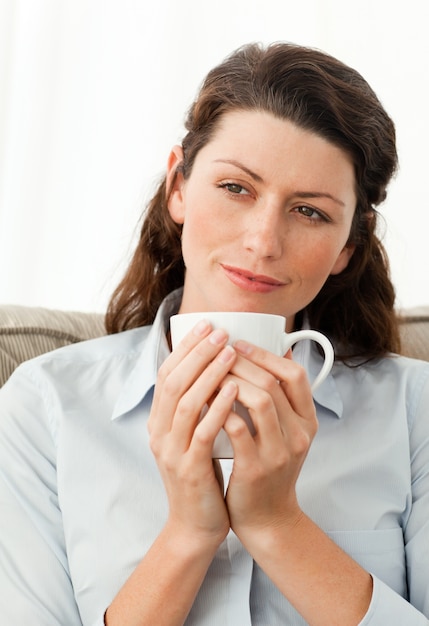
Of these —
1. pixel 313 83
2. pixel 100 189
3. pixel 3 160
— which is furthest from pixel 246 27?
pixel 313 83

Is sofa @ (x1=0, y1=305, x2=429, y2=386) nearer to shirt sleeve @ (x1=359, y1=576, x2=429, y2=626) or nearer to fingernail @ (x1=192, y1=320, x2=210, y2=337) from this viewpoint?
fingernail @ (x1=192, y1=320, x2=210, y2=337)

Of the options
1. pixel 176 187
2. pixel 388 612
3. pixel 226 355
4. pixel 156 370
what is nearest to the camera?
pixel 226 355

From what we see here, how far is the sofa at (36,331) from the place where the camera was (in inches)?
63.4

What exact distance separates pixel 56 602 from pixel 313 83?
92 centimetres

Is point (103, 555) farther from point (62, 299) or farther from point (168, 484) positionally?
point (62, 299)

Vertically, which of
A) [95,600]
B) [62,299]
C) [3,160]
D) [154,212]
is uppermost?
[154,212]

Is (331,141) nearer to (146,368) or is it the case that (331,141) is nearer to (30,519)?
(146,368)

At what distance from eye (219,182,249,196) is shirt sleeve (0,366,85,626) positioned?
456 mm

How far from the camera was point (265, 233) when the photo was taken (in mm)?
1366

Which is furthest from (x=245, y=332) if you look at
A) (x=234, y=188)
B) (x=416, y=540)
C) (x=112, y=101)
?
A: (x=112, y=101)

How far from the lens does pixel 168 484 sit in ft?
3.85

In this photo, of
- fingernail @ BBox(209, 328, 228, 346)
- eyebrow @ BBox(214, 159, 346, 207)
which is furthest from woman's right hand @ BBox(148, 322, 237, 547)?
eyebrow @ BBox(214, 159, 346, 207)

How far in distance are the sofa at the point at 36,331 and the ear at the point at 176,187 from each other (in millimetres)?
292

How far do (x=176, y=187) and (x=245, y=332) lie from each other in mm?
628
